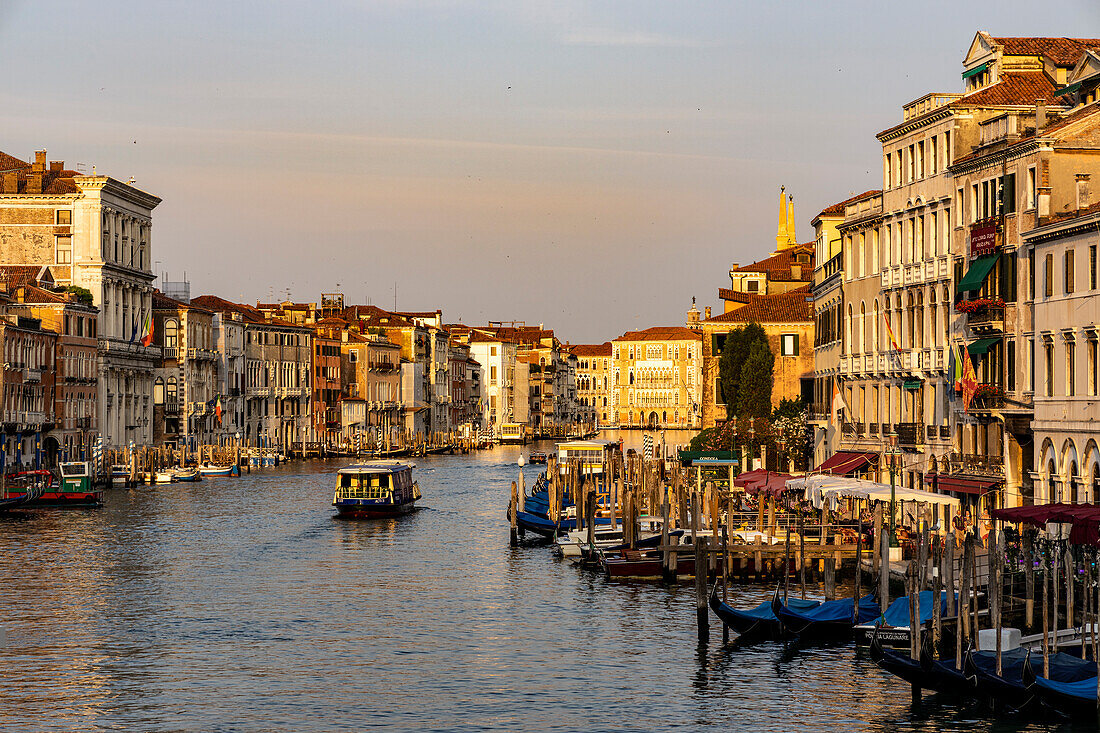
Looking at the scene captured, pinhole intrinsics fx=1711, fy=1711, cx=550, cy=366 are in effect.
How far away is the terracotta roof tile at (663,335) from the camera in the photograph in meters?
185

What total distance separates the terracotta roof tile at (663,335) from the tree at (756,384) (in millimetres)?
117345

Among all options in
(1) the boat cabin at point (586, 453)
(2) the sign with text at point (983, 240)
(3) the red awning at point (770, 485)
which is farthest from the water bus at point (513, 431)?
(2) the sign with text at point (983, 240)

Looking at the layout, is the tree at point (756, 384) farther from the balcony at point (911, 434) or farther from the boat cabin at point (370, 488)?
the balcony at point (911, 434)

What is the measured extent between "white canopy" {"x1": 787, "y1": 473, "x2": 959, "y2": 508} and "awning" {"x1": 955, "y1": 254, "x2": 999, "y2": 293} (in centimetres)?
442

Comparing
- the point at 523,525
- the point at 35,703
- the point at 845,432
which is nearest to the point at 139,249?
the point at 523,525

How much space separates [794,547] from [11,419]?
129ft

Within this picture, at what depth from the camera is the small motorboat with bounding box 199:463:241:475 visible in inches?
3282

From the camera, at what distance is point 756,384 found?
6569 cm

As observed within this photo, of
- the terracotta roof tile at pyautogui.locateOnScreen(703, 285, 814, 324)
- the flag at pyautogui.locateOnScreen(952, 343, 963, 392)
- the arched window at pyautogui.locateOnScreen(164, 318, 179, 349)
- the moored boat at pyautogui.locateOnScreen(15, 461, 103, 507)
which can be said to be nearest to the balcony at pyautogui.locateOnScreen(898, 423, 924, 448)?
the flag at pyautogui.locateOnScreen(952, 343, 963, 392)

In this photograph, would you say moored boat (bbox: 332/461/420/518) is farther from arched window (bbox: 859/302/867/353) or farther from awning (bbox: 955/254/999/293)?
awning (bbox: 955/254/999/293)

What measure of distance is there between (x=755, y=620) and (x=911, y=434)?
14095 mm

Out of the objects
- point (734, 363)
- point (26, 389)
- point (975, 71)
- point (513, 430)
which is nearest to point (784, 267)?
point (734, 363)

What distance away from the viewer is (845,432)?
4597cm

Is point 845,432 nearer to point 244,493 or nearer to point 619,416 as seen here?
point 244,493
